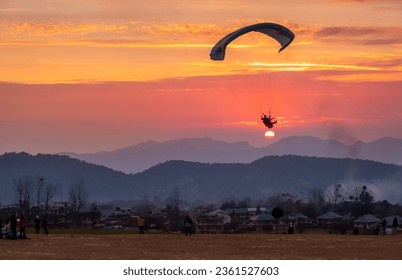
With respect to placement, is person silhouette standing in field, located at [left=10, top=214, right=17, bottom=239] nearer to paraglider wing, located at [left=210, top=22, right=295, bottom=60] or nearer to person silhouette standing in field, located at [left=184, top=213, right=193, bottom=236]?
person silhouette standing in field, located at [left=184, top=213, right=193, bottom=236]

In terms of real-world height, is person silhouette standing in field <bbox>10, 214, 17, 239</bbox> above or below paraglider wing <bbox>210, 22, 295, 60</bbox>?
below

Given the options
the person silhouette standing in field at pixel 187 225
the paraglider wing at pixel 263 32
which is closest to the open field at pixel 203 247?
the person silhouette standing in field at pixel 187 225

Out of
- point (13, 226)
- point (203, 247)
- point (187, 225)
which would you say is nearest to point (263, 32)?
point (187, 225)

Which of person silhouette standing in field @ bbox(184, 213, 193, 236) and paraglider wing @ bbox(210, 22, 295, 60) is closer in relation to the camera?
paraglider wing @ bbox(210, 22, 295, 60)

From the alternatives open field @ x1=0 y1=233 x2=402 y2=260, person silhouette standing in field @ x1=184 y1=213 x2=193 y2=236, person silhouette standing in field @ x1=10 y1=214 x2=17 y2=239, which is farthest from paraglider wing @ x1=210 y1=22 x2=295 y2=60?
person silhouette standing in field @ x1=10 y1=214 x2=17 y2=239

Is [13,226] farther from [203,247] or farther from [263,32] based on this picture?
[263,32]
